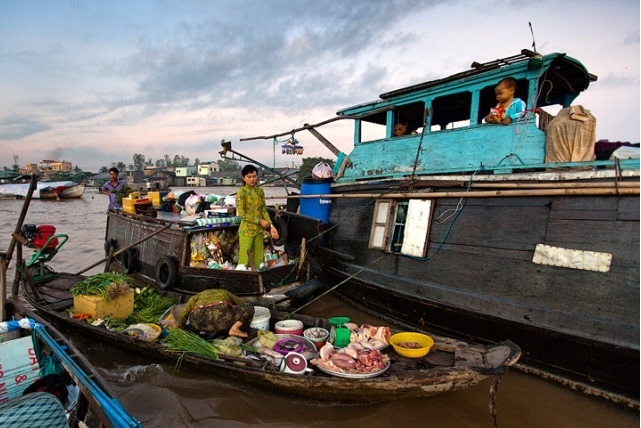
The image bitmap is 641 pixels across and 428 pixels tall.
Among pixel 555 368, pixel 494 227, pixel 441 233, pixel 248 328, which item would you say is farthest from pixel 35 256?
pixel 555 368

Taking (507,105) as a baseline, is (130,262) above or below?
below

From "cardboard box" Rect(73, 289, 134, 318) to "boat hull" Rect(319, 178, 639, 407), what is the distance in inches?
163

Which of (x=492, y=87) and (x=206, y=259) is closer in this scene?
(x=492, y=87)

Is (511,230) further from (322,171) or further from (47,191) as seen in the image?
(47,191)

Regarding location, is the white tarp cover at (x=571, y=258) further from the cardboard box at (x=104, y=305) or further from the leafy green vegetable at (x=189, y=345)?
the cardboard box at (x=104, y=305)

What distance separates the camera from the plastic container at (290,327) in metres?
4.57

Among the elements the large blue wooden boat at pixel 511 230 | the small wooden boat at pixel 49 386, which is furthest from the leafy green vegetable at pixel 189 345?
the large blue wooden boat at pixel 511 230

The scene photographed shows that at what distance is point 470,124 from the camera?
5.31 m

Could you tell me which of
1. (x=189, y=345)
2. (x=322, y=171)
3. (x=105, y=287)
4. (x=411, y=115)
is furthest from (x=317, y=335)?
(x=411, y=115)

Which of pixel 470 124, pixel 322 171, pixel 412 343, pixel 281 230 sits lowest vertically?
pixel 412 343

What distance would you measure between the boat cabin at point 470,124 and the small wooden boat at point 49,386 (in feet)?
16.2

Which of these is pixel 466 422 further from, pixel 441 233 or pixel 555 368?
pixel 441 233

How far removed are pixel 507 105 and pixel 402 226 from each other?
7.81 ft

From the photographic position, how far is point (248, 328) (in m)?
4.66
